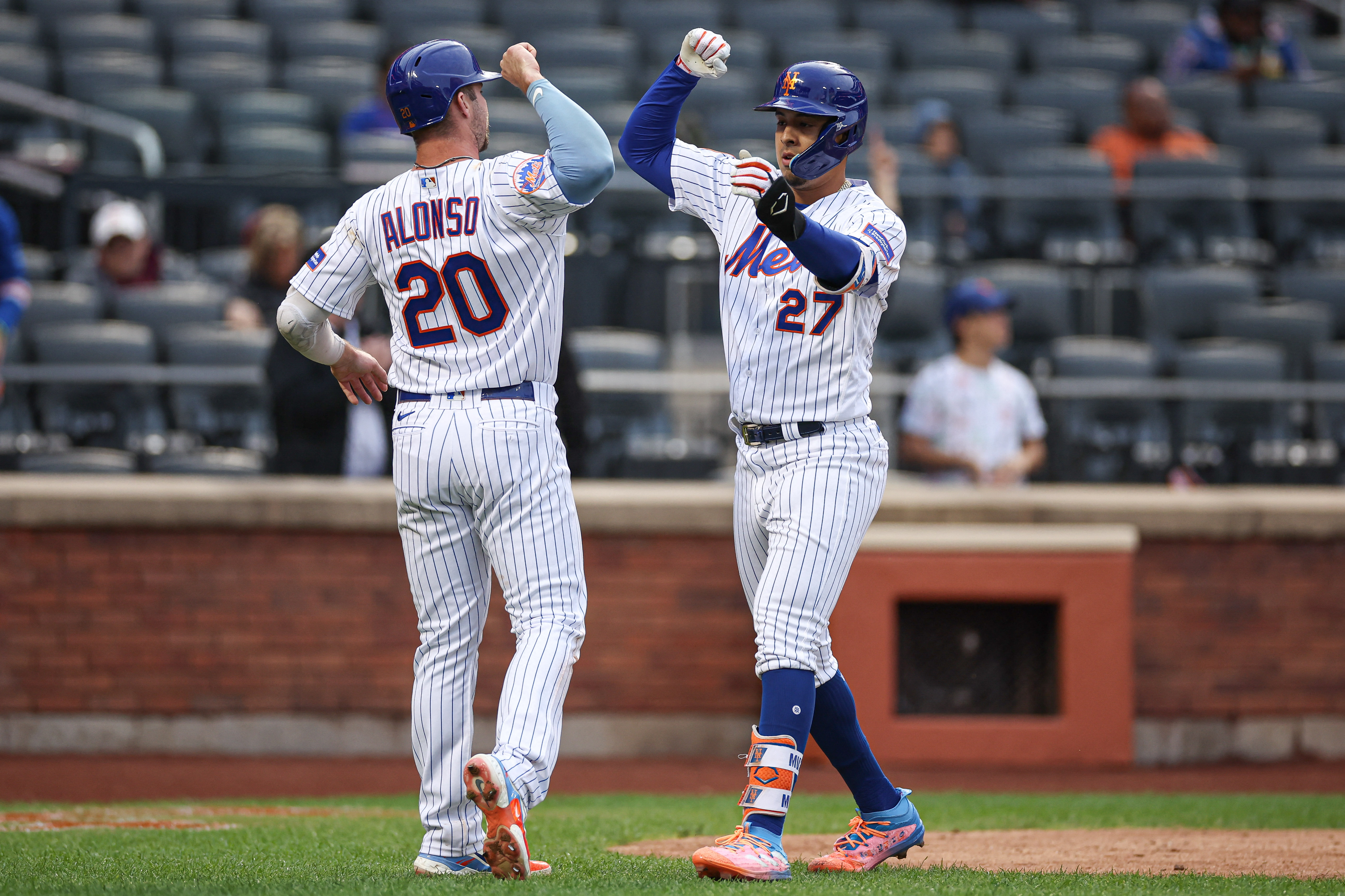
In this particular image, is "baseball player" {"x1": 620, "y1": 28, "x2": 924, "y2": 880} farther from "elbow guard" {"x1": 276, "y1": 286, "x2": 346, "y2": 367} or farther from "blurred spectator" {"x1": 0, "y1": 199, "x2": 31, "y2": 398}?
"blurred spectator" {"x1": 0, "y1": 199, "x2": 31, "y2": 398}

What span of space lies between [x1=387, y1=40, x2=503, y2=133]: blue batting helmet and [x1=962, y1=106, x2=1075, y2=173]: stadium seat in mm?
8019

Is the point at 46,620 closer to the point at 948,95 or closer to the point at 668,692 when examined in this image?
the point at 668,692

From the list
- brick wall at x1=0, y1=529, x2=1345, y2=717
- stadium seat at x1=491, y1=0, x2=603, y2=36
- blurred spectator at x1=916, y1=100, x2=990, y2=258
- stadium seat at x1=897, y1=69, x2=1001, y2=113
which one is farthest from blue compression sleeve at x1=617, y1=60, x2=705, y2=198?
stadium seat at x1=491, y1=0, x2=603, y2=36

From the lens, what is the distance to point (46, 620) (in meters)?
6.96

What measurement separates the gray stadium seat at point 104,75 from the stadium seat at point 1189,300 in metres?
7.37

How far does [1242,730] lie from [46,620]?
5623mm

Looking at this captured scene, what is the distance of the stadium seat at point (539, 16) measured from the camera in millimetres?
12844

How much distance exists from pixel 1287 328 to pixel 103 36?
29.4 feet

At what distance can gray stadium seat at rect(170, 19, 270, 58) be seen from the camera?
12.0 meters

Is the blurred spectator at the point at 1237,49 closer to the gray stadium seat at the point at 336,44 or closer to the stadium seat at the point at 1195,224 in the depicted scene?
the stadium seat at the point at 1195,224

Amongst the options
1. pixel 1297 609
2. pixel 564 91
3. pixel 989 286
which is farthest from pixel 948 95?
pixel 1297 609

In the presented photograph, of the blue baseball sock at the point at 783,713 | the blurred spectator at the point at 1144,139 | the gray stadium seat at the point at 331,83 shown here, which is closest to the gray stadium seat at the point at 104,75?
the gray stadium seat at the point at 331,83

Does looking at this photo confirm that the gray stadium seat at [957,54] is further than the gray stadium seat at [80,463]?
Yes

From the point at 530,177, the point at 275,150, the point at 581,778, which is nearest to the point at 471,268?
the point at 530,177
